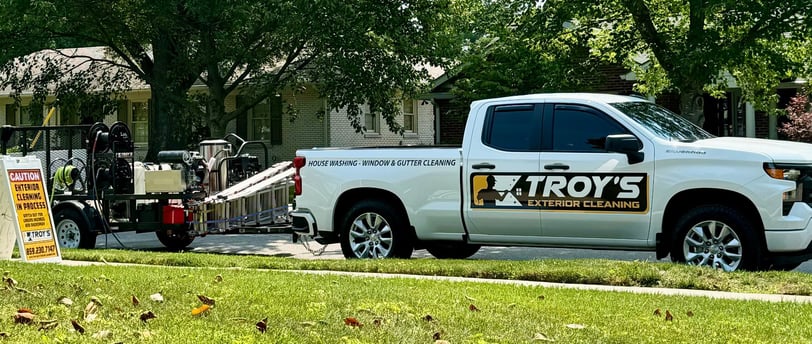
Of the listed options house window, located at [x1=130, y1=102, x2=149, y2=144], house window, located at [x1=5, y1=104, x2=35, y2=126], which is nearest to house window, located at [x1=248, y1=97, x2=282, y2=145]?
house window, located at [x1=130, y1=102, x2=149, y2=144]

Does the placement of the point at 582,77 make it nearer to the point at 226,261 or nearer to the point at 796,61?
the point at 796,61

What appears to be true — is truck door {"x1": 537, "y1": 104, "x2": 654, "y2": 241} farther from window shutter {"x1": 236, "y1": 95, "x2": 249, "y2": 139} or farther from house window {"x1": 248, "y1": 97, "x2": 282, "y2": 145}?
window shutter {"x1": 236, "y1": 95, "x2": 249, "y2": 139}

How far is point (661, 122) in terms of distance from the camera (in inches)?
432

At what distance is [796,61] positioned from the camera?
1791cm

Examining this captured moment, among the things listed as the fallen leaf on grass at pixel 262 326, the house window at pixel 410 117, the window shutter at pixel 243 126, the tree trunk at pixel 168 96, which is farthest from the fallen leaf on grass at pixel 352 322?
the house window at pixel 410 117

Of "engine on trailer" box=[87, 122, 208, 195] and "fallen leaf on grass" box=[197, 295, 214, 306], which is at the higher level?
"engine on trailer" box=[87, 122, 208, 195]

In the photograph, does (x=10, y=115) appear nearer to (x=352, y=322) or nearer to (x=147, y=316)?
(x=147, y=316)

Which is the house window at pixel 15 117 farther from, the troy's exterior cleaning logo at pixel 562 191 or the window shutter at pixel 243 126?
the troy's exterior cleaning logo at pixel 562 191

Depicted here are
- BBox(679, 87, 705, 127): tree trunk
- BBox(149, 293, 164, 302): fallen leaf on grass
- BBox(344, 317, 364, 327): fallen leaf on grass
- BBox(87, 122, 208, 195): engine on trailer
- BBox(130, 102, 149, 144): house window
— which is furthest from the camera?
BBox(130, 102, 149, 144): house window

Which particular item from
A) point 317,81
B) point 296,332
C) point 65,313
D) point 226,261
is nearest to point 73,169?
point 226,261

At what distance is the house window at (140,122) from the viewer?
1419 inches

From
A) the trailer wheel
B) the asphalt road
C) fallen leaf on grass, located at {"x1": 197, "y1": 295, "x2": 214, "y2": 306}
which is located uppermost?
fallen leaf on grass, located at {"x1": 197, "y1": 295, "x2": 214, "y2": 306}

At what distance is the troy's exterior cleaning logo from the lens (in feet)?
34.2

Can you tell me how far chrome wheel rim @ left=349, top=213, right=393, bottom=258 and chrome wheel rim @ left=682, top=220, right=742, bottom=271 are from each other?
3486 millimetres
